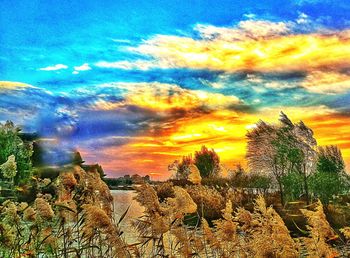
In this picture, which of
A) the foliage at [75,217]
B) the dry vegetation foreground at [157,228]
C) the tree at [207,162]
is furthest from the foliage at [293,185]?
the foliage at [75,217]

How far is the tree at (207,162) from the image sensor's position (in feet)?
117

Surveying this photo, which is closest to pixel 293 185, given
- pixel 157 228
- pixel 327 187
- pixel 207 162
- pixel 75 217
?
pixel 327 187

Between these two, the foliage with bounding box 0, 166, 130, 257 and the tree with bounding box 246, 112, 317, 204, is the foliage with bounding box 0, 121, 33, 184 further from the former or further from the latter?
the foliage with bounding box 0, 166, 130, 257

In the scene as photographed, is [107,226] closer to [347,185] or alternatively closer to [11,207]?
[11,207]

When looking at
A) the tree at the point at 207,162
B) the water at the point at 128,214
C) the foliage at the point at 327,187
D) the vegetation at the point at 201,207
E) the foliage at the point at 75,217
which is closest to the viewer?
the foliage at the point at 75,217

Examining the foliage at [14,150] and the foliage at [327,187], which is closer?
the foliage at [327,187]

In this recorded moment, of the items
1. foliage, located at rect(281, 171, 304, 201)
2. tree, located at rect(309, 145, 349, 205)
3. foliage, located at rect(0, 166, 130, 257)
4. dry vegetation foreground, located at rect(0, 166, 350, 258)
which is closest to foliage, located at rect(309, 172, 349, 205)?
tree, located at rect(309, 145, 349, 205)

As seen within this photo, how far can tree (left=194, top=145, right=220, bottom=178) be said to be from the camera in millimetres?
35594

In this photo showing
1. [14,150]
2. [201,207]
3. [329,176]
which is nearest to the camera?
[201,207]

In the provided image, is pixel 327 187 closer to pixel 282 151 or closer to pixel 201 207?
pixel 282 151

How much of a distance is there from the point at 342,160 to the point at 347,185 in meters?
3.69

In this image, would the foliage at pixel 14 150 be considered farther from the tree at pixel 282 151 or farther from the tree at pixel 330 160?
the tree at pixel 330 160

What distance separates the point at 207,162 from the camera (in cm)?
3641

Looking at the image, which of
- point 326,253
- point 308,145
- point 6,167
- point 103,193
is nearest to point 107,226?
point 103,193
